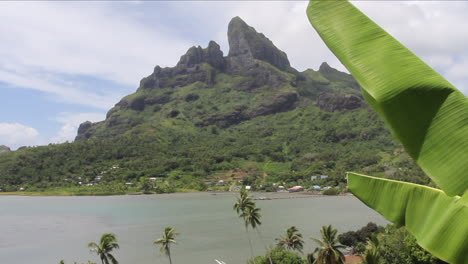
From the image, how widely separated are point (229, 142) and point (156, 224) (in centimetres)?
9448

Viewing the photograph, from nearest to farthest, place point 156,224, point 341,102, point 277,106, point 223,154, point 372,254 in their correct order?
point 372,254 → point 156,224 → point 223,154 → point 341,102 → point 277,106

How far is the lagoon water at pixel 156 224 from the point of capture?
135ft

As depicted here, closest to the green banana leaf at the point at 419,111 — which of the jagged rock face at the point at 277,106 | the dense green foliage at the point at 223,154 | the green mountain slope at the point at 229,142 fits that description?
the green mountain slope at the point at 229,142

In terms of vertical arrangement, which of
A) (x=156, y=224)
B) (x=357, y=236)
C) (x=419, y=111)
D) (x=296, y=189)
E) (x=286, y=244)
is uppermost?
(x=419, y=111)

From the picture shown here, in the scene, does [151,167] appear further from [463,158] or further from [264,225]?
[463,158]

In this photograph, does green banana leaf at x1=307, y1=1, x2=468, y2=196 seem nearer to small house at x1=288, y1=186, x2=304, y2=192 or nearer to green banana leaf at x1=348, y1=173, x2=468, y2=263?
green banana leaf at x1=348, y1=173, x2=468, y2=263

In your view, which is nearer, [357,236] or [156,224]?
[357,236]

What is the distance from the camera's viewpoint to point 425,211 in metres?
2.40

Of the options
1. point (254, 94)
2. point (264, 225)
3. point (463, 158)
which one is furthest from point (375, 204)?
point (254, 94)

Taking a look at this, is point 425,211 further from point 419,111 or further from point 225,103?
point 225,103

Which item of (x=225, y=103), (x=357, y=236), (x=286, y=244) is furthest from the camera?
(x=225, y=103)

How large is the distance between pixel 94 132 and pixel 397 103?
197 metres

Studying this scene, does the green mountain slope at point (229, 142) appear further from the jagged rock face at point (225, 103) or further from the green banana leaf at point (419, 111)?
the green banana leaf at point (419, 111)

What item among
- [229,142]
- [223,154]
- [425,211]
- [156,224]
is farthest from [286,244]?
[229,142]
